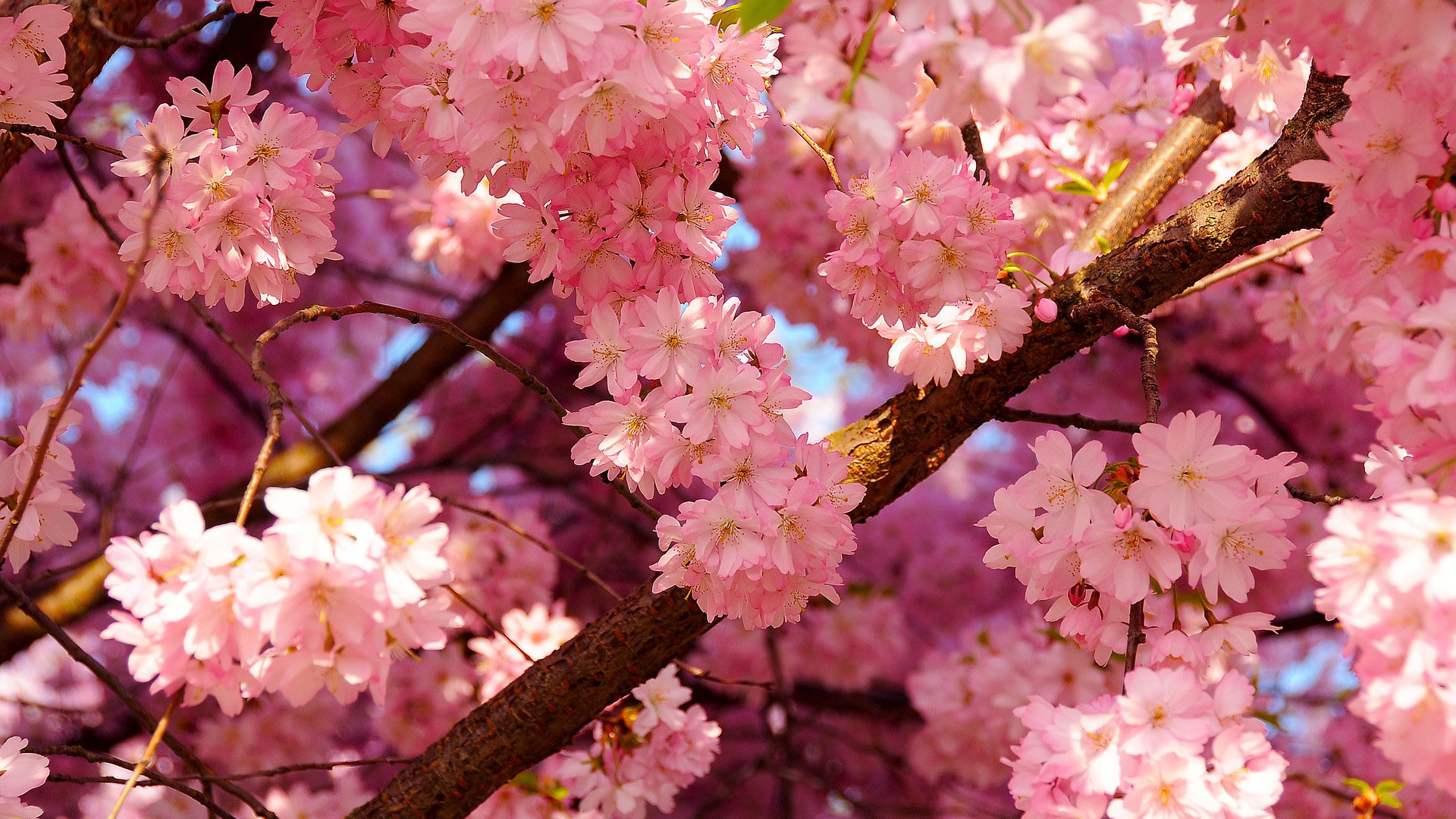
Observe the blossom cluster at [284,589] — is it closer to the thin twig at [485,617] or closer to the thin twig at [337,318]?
the thin twig at [337,318]

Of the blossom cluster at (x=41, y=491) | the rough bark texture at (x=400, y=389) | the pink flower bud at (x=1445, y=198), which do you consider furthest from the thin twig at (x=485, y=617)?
the rough bark texture at (x=400, y=389)

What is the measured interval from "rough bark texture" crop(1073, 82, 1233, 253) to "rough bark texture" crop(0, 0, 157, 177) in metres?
1.52

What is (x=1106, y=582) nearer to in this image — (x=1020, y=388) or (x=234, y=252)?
(x=1020, y=388)

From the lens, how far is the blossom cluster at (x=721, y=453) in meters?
1.07

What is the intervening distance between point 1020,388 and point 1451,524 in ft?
2.21

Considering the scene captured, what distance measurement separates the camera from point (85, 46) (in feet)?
5.15

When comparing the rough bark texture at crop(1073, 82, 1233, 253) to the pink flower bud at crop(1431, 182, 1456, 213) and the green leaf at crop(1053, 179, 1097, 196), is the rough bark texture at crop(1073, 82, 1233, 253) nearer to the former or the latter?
the green leaf at crop(1053, 179, 1097, 196)

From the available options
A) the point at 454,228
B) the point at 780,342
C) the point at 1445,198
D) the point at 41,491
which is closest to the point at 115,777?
the point at 41,491

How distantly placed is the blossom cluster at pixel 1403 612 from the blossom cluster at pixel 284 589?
2.38 ft

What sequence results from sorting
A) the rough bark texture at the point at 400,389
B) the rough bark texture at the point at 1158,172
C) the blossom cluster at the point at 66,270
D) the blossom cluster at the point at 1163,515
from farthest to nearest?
the rough bark texture at the point at 400,389 → the blossom cluster at the point at 66,270 → the rough bark texture at the point at 1158,172 → the blossom cluster at the point at 1163,515

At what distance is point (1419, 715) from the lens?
30.3 inches

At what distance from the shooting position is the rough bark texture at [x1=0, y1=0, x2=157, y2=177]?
1535 millimetres

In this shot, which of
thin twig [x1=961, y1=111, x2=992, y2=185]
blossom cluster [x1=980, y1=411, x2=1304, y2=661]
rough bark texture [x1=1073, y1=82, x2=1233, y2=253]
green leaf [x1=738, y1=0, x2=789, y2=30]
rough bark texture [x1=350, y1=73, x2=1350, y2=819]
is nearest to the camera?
green leaf [x1=738, y1=0, x2=789, y2=30]

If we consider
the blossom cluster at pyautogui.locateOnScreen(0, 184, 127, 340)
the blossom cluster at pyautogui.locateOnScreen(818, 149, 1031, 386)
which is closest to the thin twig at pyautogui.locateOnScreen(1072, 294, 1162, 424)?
the blossom cluster at pyautogui.locateOnScreen(818, 149, 1031, 386)
